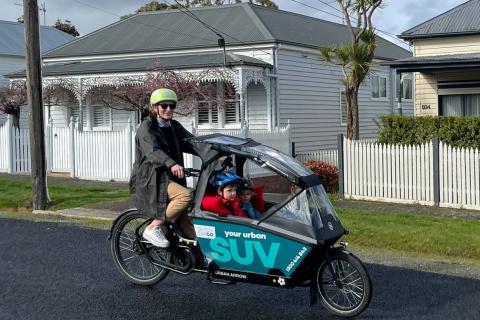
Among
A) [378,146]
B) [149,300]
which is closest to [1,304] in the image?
[149,300]

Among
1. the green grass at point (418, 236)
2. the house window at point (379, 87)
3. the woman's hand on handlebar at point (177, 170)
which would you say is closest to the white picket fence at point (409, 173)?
the green grass at point (418, 236)

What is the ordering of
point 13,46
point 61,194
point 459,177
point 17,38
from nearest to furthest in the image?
point 459,177 → point 61,194 → point 13,46 → point 17,38

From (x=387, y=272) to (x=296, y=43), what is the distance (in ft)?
54.8

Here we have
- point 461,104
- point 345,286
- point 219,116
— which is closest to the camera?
point 345,286

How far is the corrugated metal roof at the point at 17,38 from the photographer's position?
121 feet

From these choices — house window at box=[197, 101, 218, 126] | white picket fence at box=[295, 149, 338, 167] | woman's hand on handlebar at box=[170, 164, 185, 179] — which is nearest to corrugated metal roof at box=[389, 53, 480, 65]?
white picket fence at box=[295, 149, 338, 167]

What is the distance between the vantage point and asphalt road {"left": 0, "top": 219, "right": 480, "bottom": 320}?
647cm

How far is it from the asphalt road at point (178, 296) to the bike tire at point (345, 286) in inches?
6.0

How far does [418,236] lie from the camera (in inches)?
434

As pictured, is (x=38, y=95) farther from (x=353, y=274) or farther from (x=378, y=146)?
(x=353, y=274)

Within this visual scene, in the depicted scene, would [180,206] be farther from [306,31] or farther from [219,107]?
[306,31]

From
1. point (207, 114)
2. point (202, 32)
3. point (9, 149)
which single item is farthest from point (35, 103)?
point (202, 32)

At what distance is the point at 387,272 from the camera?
27.2ft

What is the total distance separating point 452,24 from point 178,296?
55.2 ft
